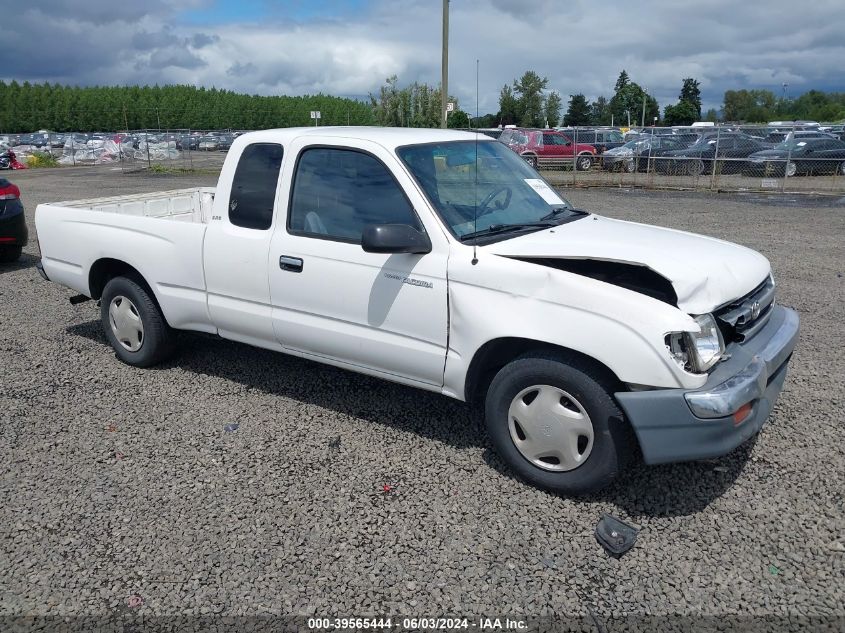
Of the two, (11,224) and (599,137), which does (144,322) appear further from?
(599,137)

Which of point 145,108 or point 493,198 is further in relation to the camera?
point 145,108

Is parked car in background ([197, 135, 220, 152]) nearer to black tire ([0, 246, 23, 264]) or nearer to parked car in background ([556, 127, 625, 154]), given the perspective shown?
parked car in background ([556, 127, 625, 154])

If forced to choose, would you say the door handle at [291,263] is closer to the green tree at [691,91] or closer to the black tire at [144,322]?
the black tire at [144,322]

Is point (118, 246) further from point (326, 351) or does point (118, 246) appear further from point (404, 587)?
point (404, 587)

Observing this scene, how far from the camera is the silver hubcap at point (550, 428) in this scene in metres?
3.59

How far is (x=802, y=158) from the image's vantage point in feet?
68.4

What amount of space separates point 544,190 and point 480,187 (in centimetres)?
63

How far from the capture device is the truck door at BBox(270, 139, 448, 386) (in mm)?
4031

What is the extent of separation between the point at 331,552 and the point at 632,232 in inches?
100.0

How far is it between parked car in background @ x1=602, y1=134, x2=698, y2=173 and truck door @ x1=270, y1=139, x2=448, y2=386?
18905 mm

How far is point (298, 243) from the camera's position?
4473 mm

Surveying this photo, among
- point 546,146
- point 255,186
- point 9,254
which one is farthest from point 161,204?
point 546,146

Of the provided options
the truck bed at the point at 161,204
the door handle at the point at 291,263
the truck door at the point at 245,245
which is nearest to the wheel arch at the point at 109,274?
the truck bed at the point at 161,204

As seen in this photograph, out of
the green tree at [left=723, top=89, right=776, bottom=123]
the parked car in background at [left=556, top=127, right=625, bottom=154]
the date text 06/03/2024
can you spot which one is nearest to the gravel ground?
the date text 06/03/2024
